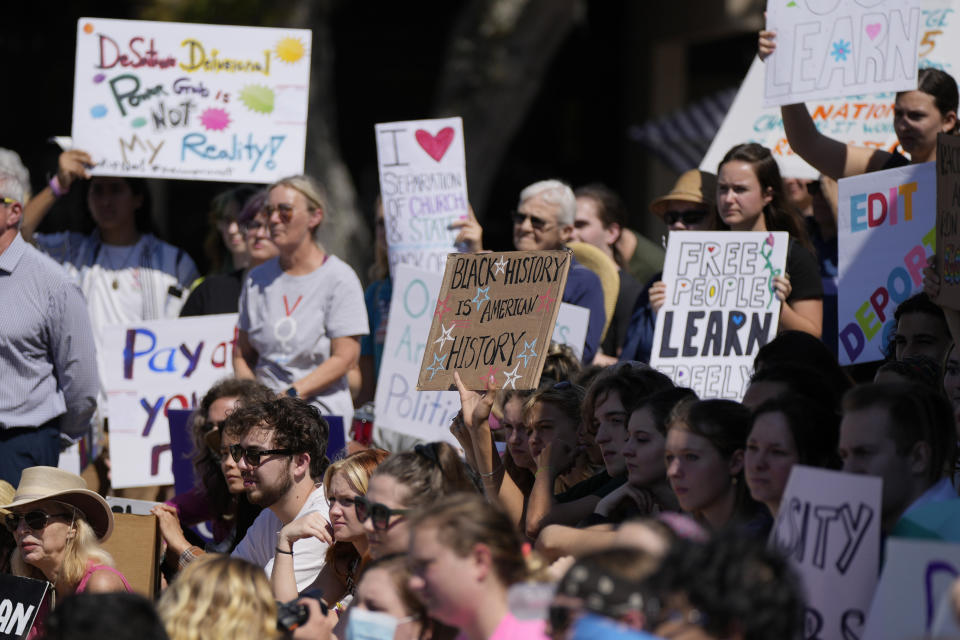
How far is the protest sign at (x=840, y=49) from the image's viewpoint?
19.5ft

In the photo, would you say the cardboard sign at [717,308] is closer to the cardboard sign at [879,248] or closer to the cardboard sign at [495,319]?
the cardboard sign at [879,248]

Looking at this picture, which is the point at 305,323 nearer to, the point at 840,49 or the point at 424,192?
the point at 424,192

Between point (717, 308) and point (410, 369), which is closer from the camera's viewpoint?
point (717, 308)

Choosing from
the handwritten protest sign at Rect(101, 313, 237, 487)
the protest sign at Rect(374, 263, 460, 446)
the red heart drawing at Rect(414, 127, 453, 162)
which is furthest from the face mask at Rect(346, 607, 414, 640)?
the red heart drawing at Rect(414, 127, 453, 162)

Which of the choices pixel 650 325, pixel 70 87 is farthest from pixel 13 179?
pixel 70 87

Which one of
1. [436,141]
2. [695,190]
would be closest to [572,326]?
[695,190]

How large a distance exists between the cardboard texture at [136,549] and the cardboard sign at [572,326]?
2088 mm

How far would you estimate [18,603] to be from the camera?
4855mm

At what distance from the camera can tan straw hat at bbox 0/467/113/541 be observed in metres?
5.04

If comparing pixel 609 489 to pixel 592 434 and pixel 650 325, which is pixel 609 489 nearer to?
pixel 592 434

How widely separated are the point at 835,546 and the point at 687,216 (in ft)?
11.9

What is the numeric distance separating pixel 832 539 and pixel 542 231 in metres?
3.77

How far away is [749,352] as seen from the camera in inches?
236

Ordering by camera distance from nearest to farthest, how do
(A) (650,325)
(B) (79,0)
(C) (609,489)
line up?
(C) (609,489) → (A) (650,325) → (B) (79,0)
